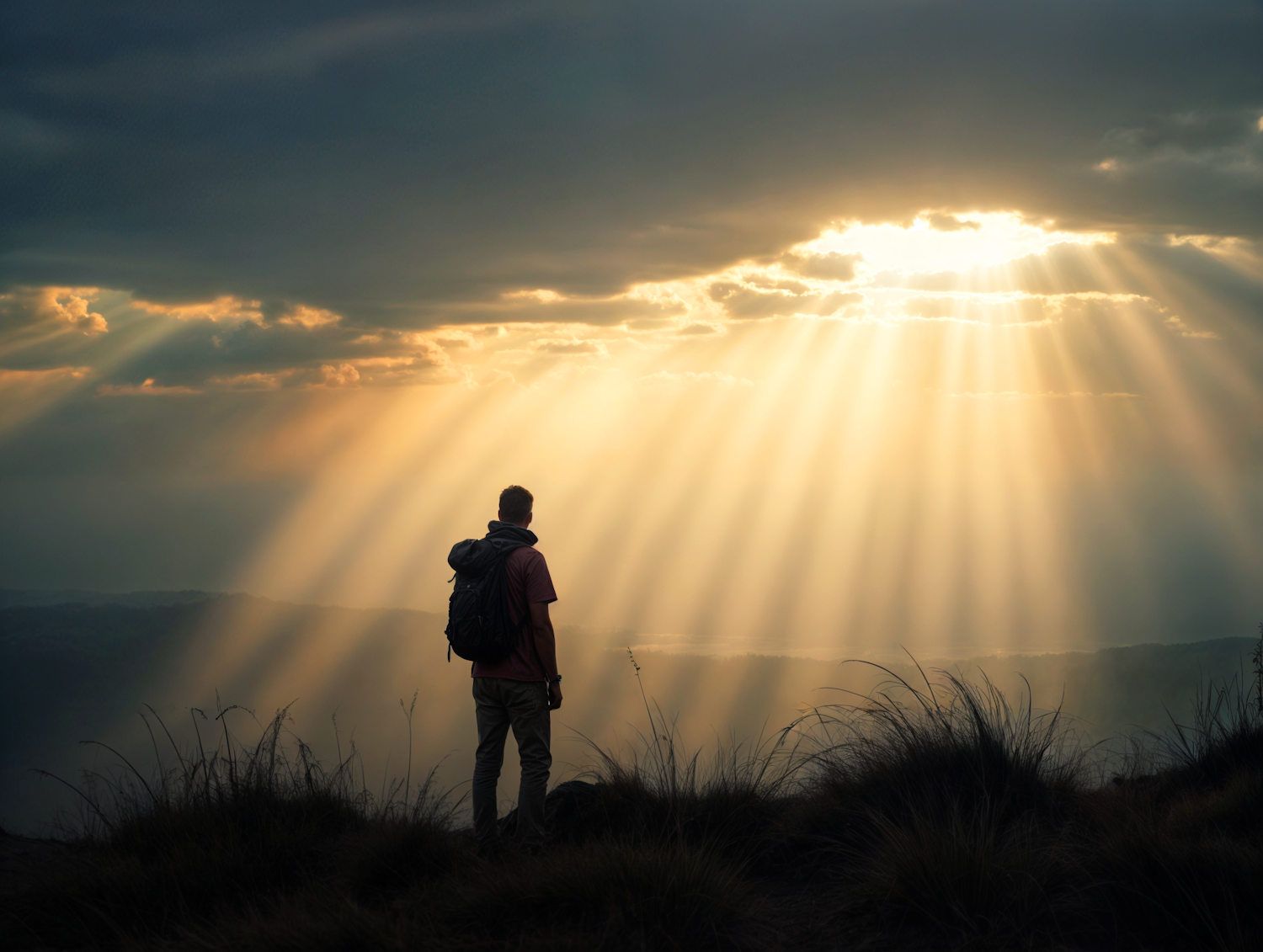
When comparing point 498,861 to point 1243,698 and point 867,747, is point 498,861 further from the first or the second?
point 1243,698

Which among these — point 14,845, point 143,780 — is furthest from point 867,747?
point 14,845

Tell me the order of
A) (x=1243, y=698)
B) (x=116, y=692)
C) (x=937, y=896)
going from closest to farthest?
1. (x=937, y=896)
2. (x=1243, y=698)
3. (x=116, y=692)

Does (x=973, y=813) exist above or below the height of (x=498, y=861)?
above

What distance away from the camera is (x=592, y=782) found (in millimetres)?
6410

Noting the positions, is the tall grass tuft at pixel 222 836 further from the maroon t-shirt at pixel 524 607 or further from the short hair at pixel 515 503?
the short hair at pixel 515 503

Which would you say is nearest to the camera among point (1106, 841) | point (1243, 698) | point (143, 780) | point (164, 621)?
point (1106, 841)

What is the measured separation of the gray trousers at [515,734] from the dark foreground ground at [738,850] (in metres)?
0.25

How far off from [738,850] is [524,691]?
188 cm

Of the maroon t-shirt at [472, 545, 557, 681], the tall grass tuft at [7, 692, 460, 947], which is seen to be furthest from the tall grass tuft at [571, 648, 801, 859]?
the tall grass tuft at [7, 692, 460, 947]

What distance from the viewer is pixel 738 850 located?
5.38 meters

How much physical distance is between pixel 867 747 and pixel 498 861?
2.87 meters

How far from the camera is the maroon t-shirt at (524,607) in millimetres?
5758

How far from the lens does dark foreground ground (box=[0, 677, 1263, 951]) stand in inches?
153

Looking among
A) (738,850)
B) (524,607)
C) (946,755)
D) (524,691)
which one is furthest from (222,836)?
(946,755)
